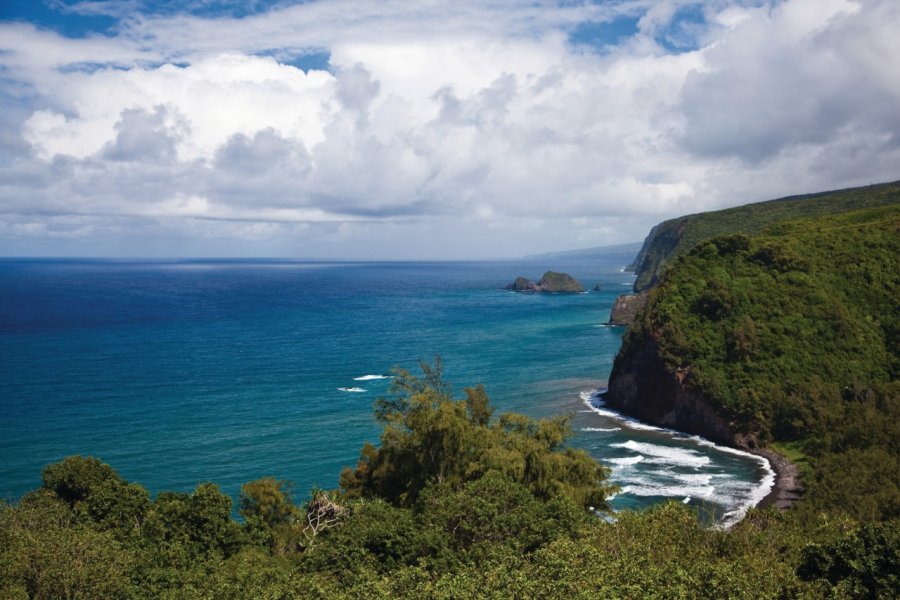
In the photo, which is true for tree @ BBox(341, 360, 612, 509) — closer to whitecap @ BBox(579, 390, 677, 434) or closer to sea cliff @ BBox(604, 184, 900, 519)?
Answer: sea cliff @ BBox(604, 184, 900, 519)

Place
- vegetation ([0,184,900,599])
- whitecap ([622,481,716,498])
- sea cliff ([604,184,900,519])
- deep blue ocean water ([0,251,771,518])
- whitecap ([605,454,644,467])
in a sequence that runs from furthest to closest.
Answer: sea cliff ([604,184,900,519])
whitecap ([605,454,644,467])
deep blue ocean water ([0,251,771,518])
whitecap ([622,481,716,498])
vegetation ([0,184,900,599])

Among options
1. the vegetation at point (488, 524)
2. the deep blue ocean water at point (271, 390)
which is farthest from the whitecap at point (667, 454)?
the vegetation at point (488, 524)

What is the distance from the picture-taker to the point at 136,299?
17350cm

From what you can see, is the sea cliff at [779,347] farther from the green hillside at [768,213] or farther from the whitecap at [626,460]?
the green hillside at [768,213]

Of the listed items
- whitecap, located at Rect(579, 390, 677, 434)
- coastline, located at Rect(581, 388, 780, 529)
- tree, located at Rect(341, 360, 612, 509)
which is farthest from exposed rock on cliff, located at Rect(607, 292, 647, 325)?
tree, located at Rect(341, 360, 612, 509)

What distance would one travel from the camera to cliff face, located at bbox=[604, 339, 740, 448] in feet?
219

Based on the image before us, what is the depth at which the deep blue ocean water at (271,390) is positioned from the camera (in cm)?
5381

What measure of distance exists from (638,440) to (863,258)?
4142 centimetres

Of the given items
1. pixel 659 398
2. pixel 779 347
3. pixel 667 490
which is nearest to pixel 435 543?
pixel 667 490

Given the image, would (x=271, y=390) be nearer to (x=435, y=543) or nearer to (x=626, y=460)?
(x=626, y=460)

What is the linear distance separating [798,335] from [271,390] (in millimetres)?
59597

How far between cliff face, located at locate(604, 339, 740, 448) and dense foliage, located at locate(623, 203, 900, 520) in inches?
42.7

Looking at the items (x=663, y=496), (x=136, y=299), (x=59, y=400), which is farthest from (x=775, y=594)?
(x=136, y=299)

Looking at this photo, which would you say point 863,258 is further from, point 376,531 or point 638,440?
point 376,531
